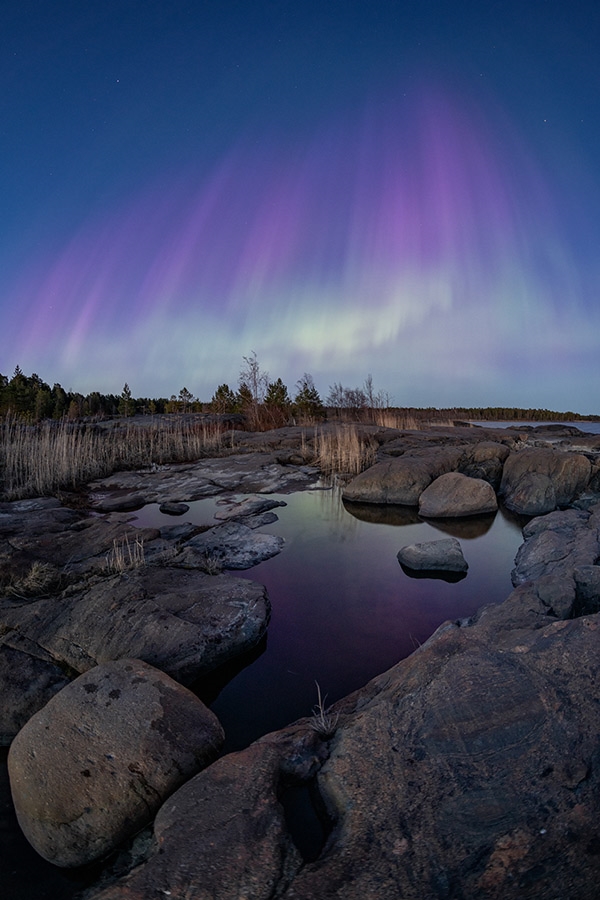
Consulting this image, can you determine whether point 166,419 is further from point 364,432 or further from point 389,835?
point 389,835

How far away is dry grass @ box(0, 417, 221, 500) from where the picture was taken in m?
10.9

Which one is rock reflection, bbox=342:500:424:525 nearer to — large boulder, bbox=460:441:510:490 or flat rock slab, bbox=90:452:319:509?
flat rock slab, bbox=90:452:319:509

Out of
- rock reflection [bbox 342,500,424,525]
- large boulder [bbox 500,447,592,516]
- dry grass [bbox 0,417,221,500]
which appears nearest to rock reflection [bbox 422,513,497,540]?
rock reflection [bbox 342,500,424,525]

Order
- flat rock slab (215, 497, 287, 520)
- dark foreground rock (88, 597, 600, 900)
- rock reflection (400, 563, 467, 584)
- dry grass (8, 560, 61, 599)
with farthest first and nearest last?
flat rock slab (215, 497, 287, 520) < rock reflection (400, 563, 467, 584) < dry grass (8, 560, 61, 599) < dark foreground rock (88, 597, 600, 900)

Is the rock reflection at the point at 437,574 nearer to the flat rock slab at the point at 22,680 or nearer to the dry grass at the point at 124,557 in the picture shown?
the dry grass at the point at 124,557

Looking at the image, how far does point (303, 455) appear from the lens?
588 inches

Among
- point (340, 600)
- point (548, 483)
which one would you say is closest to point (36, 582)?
point (340, 600)

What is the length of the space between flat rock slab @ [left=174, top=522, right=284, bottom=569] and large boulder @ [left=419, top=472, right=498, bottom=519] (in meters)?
3.44

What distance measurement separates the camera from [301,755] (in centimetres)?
243

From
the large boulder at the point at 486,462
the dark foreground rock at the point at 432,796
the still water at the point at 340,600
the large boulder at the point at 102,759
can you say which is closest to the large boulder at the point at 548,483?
the still water at the point at 340,600

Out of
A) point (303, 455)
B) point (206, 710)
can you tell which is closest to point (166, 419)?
point (303, 455)

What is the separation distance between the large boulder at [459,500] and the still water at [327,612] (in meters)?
0.26

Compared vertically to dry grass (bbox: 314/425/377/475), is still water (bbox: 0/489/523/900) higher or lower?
lower

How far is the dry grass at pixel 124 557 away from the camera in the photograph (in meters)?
5.06
